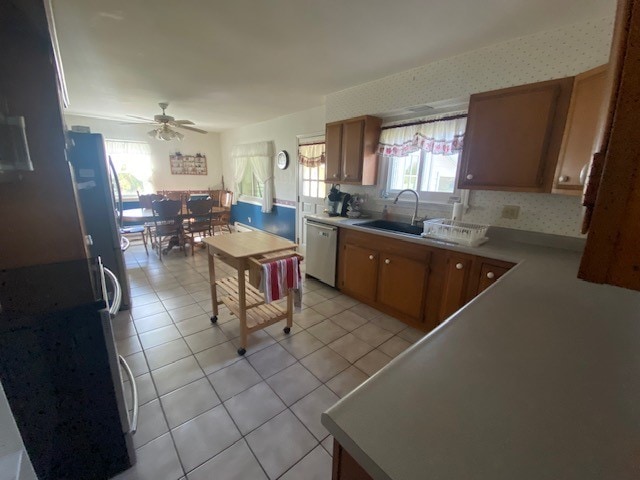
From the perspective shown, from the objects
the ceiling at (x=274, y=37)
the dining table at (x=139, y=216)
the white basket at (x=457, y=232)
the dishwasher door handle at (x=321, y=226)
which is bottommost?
the dining table at (x=139, y=216)

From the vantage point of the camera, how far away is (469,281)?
1.94 meters

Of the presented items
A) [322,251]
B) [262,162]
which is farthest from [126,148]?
[322,251]

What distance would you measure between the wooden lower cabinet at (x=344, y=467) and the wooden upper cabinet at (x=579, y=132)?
1870mm

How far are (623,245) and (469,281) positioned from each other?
178 centimetres

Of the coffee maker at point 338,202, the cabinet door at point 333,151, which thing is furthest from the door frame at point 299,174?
the coffee maker at point 338,202

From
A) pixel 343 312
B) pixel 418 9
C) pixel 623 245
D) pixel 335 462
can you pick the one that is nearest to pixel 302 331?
pixel 343 312

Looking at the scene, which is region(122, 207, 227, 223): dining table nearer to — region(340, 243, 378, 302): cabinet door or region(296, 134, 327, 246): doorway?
region(296, 134, 327, 246): doorway

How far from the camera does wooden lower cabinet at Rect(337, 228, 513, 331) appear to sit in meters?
1.94

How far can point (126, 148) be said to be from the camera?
5.45 metres

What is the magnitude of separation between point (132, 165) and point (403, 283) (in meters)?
6.03

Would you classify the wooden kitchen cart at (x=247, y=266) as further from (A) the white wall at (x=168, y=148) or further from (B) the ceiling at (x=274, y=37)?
(A) the white wall at (x=168, y=148)

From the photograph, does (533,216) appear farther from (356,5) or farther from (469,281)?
(356,5)

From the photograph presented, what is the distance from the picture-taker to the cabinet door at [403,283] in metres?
2.26

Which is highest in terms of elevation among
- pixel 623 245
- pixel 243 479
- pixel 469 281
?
pixel 623 245
